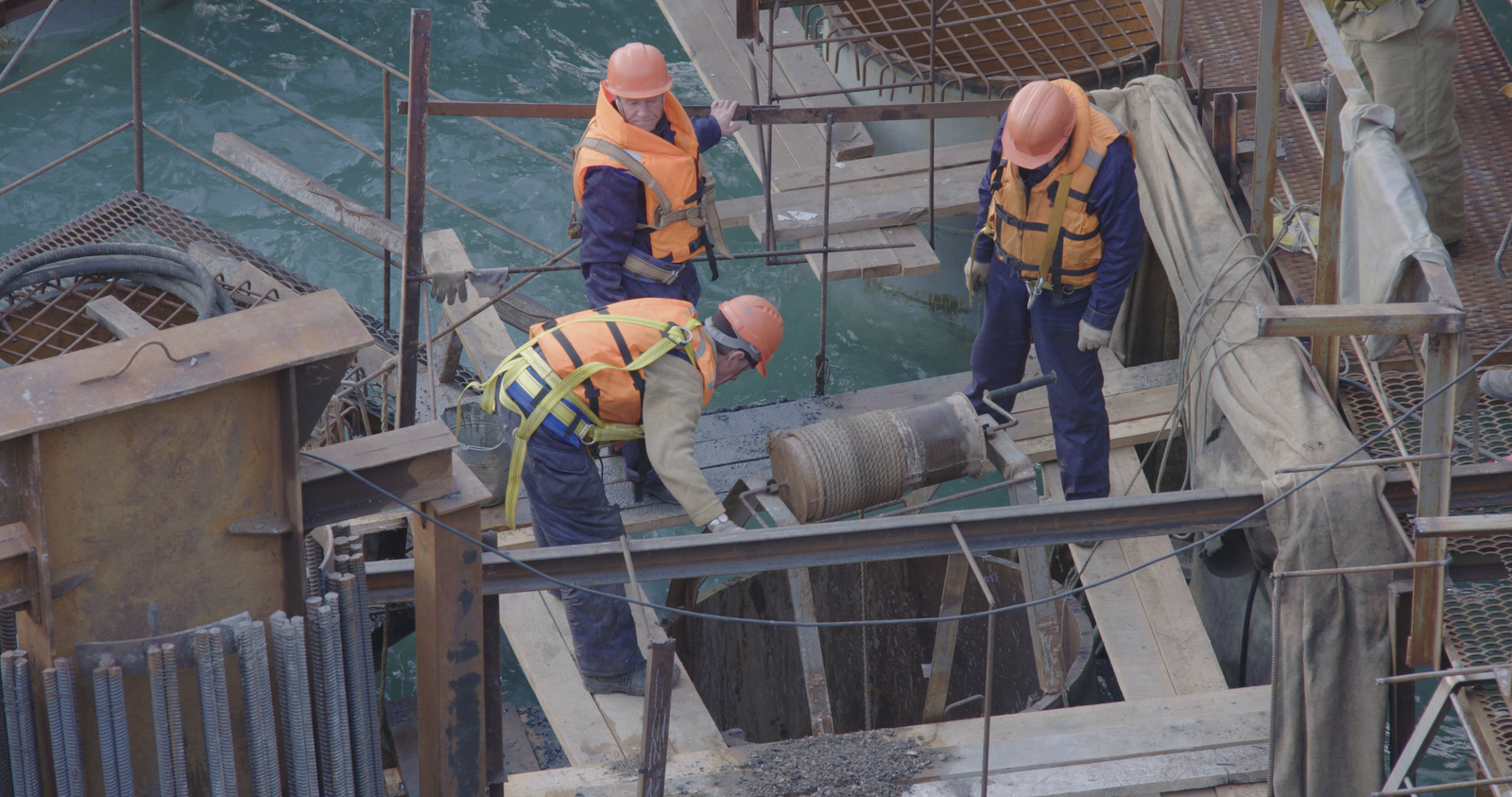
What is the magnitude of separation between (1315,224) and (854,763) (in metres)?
4.50

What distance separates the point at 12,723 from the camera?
11.9ft

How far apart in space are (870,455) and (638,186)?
1.81m

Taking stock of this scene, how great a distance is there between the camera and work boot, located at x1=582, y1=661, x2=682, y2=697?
611cm

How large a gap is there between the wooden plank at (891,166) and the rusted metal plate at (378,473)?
5.10 meters

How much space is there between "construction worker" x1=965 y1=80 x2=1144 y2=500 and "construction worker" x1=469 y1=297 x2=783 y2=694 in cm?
166

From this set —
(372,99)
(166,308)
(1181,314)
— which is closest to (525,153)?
(372,99)

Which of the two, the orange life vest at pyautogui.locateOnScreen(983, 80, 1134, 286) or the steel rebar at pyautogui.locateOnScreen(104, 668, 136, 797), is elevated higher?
the orange life vest at pyautogui.locateOnScreen(983, 80, 1134, 286)

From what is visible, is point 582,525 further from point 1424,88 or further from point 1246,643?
point 1424,88

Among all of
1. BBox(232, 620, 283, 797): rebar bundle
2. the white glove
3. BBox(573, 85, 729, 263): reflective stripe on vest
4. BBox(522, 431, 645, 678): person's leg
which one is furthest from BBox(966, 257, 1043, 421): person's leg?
BBox(232, 620, 283, 797): rebar bundle

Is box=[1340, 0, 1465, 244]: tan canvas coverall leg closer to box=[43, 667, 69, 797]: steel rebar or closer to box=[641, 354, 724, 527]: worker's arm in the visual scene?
box=[641, 354, 724, 527]: worker's arm

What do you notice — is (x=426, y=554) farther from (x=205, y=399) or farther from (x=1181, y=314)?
(x=1181, y=314)

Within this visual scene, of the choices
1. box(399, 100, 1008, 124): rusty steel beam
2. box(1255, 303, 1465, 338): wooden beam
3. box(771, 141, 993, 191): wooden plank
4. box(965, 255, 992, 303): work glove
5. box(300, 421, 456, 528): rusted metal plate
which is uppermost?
box(399, 100, 1008, 124): rusty steel beam

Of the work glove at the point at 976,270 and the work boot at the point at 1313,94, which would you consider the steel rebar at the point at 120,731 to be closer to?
the work glove at the point at 976,270

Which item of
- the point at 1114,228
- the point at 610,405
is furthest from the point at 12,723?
the point at 1114,228
